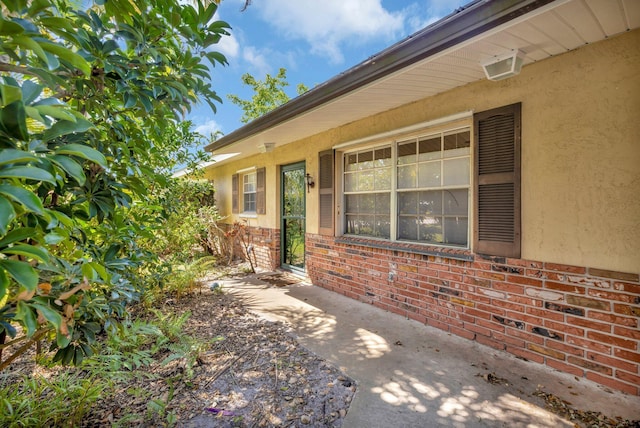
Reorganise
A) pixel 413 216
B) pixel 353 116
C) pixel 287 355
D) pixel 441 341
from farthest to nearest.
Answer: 1. pixel 353 116
2. pixel 413 216
3. pixel 441 341
4. pixel 287 355

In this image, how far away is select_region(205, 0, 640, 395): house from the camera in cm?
220

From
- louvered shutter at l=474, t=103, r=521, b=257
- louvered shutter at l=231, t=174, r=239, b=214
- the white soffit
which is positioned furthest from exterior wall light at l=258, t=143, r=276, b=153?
louvered shutter at l=474, t=103, r=521, b=257

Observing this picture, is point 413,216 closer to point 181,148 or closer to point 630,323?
point 630,323

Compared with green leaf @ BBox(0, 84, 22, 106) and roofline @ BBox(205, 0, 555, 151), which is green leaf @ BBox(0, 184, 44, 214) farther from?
roofline @ BBox(205, 0, 555, 151)

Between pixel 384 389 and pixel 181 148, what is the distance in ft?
16.0

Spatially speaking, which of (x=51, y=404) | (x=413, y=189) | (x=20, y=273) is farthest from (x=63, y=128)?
(x=413, y=189)

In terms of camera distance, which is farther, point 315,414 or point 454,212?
point 454,212

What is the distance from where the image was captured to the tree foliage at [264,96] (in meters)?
17.4

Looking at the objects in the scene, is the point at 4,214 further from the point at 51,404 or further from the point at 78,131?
the point at 51,404

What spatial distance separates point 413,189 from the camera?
3.79 m

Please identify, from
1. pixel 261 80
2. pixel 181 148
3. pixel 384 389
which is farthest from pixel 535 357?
pixel 261 80

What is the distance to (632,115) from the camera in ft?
7.16

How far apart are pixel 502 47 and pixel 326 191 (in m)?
3.13

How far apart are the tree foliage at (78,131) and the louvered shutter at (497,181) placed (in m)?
2.62
